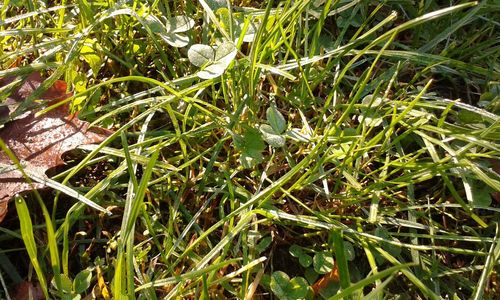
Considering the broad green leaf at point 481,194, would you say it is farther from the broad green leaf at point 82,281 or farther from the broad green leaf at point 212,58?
the broad green leaf at point 82,281

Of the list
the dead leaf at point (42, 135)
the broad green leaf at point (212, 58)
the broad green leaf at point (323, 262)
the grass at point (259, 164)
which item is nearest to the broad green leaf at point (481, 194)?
the grass at point (259, 164)

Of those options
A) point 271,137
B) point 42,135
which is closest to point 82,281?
point 42,135

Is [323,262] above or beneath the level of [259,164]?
beneath

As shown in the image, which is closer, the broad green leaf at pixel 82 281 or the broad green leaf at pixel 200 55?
the broad green leaf at pixel 82 281

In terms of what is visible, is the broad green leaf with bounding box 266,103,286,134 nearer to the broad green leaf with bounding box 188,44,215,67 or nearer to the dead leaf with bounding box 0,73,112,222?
the broad green leaf with bounding box 188,44,215,67

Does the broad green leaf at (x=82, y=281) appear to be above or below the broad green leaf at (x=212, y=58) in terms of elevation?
below

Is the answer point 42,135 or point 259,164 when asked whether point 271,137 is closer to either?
point 259,164

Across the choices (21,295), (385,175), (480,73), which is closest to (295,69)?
(385,175)

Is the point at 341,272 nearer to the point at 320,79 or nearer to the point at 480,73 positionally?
the point at 320,79
